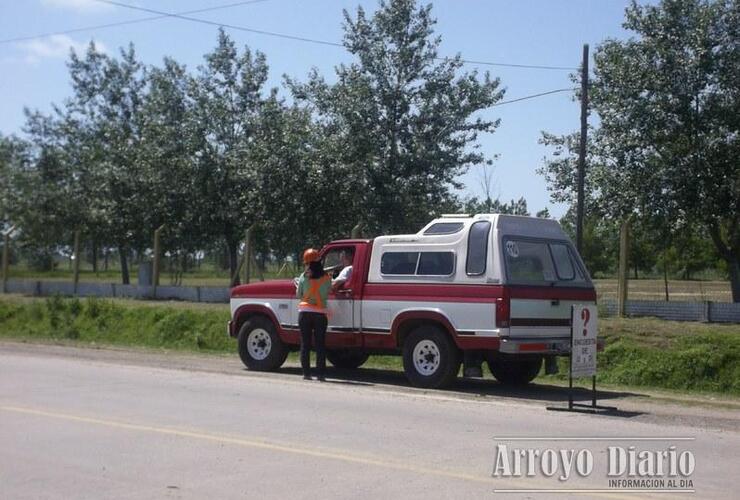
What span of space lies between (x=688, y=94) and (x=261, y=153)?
11162mm

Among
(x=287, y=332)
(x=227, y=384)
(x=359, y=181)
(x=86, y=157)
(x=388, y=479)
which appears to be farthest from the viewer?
(x=86, y=157)

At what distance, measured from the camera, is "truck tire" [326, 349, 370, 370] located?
16844 mm

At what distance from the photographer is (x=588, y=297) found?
14844 mm

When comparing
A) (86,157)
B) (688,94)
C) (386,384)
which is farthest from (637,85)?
(86,157)

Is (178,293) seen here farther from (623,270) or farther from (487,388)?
(487,388)

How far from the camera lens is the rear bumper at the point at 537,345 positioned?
44.9ft

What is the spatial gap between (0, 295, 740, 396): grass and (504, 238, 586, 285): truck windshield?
2503mm

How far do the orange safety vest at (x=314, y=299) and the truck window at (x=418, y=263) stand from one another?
0.98m

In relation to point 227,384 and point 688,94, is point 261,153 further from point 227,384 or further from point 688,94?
point 227,384

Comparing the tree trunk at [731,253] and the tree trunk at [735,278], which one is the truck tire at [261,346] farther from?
the tree trunk at [731,253]

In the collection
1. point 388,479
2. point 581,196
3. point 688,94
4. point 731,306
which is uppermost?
point 688,94

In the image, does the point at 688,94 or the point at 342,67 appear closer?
the point at 688,94

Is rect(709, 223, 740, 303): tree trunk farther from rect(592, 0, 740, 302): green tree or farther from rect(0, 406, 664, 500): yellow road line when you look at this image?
rect(0, 406, 664, 500): yellow road line

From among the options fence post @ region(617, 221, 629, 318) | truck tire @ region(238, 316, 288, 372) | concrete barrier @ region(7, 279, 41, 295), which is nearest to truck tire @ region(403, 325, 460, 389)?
truck tire @ region(238, 316, 288, 372)
